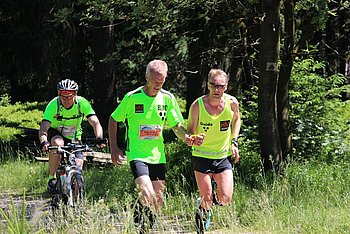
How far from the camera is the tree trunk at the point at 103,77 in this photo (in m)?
18.3

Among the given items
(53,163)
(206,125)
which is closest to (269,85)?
(206,125)

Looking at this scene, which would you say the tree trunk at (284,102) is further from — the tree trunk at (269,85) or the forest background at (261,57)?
the tree trunk at (269,85)

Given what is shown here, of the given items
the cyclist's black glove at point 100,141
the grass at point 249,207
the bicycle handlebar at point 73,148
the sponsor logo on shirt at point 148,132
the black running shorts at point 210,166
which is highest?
the sponsor logo on shirt at point 148,132

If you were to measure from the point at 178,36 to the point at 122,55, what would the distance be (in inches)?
67.1

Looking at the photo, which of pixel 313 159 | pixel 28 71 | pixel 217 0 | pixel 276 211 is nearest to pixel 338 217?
pixel 276 211

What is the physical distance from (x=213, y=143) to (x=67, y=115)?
2.69 m

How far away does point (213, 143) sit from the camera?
25.7ft

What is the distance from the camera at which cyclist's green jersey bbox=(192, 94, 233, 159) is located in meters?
7.80

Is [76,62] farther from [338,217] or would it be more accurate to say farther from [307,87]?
[338,217]

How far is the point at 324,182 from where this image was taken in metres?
9.80

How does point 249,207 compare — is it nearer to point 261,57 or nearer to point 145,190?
point 145,190

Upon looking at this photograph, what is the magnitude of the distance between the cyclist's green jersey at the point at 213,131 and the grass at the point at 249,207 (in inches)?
23.4

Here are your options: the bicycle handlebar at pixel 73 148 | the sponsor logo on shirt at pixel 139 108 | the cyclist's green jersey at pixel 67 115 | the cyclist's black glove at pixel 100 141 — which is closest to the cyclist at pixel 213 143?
the sponsor logo on shirt at pixel 139 108

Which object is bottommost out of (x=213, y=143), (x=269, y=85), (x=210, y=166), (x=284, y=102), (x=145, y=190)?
(x=145, y=190)
